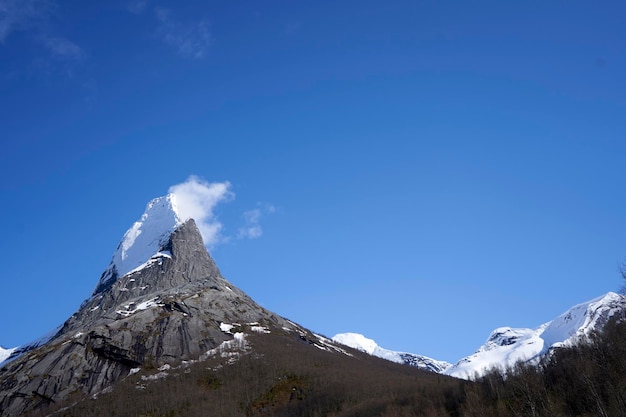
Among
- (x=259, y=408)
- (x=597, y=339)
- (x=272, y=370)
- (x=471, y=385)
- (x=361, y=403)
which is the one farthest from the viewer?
(x=272, y=370)

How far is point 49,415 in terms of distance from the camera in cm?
17188

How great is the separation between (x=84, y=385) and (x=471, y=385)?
461ft

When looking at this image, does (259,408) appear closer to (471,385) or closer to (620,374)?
(471,385)

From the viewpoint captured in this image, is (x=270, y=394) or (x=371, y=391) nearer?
(x=371, y=391)

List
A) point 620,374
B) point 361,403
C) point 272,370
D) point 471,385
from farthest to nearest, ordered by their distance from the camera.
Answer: point 272,370
point 361,403
point 471,385
point 620,374

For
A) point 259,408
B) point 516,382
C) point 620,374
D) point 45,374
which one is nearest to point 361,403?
point 259,408

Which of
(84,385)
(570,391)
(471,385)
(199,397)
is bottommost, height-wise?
(570,391)

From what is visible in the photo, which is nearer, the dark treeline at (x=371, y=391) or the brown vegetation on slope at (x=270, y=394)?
the dark treeline at (x=371, y=391)

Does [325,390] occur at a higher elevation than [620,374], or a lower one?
higher

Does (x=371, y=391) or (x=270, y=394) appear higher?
(x=270, y=394)

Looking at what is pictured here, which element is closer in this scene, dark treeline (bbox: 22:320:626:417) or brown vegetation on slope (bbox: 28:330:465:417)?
dark treeline (bbox: 22:320:626:417)

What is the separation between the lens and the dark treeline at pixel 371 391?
98.8 metres

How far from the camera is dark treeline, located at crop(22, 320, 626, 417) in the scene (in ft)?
324

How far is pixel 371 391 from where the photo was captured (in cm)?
16050
